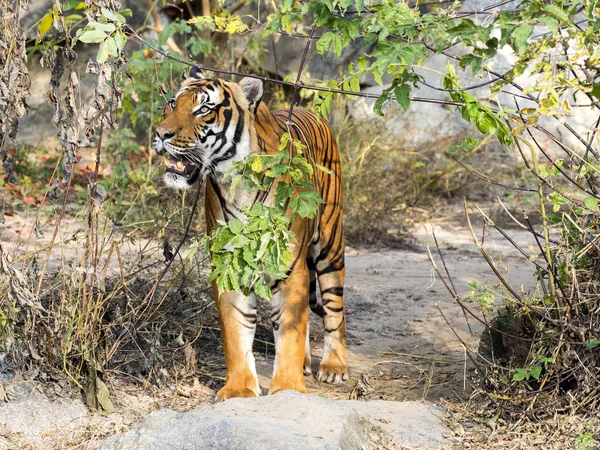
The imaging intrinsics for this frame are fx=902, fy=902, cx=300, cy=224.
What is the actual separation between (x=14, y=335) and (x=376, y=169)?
5.54 meters

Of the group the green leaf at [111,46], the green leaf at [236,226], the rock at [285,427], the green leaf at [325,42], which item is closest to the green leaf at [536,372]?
the rock at [285,427]

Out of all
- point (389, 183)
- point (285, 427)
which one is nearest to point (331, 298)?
point (285, 427)

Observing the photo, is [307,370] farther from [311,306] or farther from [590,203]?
[590,203]

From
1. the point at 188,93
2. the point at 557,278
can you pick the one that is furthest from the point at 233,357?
the point at 557,278

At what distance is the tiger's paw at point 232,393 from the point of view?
4180mm

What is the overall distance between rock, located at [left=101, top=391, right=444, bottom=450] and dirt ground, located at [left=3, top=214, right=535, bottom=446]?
0.29 metres

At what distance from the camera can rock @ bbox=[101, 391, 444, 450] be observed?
3.35 m

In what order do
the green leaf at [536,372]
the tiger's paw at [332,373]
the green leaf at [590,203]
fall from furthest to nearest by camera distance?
Result: the tiger's paw at [332,373]
the green leaf at [536,372]
the green leaf at [590,203]

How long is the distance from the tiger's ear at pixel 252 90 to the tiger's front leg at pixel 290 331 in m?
0.83

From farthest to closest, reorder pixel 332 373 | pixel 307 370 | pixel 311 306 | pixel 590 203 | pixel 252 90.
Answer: pixel 311 306 < pixel 307 370 < pixel 332 373 < pixel 252 90 < pixel 590 203

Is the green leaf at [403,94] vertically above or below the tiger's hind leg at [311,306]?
above

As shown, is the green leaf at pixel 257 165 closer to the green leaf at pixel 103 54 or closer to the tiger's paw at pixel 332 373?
the green leaf at pixel 103 54

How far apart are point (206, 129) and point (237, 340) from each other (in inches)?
40.0

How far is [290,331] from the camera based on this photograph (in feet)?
14.1
